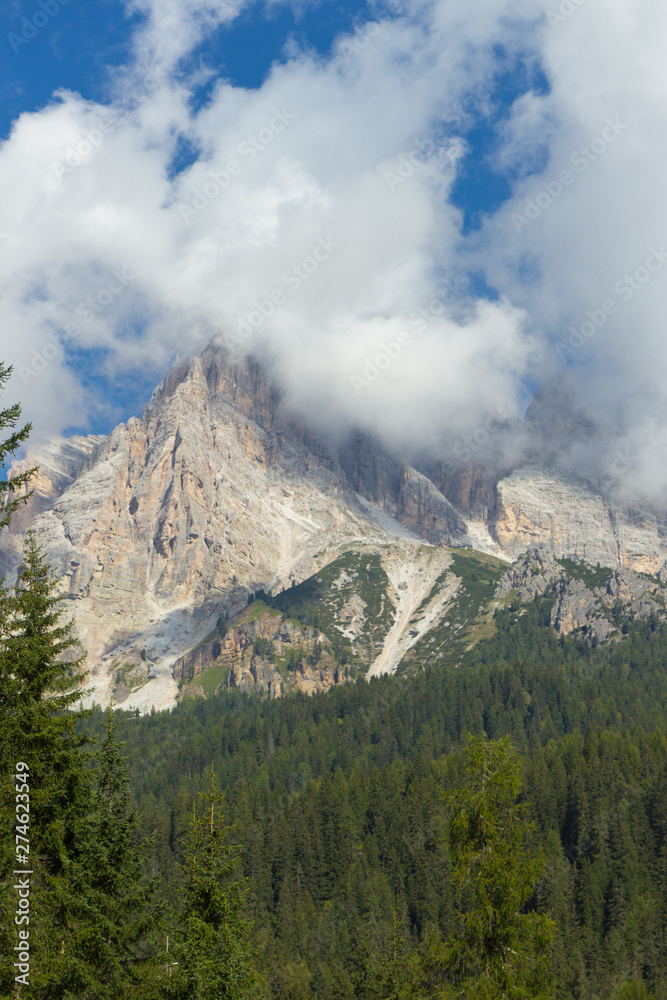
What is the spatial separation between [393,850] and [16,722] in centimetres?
13894

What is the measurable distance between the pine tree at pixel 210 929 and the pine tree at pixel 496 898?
699 centimetres

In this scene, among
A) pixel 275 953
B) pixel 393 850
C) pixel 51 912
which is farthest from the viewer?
pixel 393 850

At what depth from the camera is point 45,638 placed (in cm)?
2364

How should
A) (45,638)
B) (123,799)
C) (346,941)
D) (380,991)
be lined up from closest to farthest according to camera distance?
(45,638) < (123,799) < (380,991) < (346,941)

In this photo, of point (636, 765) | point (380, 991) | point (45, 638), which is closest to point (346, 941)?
point (636, 765)

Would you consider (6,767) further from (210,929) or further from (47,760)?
(210,929)

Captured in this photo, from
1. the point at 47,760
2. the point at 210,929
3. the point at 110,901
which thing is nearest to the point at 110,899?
the point at 110,901

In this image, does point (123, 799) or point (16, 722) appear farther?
point (123, 799)

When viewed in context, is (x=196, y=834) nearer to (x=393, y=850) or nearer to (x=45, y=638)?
(x=45, y=638)

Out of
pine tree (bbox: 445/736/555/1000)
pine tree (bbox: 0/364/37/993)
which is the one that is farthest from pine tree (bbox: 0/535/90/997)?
pine tree (bbox: 445/736/555/1000)

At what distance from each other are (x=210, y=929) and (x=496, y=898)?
903 centimetres

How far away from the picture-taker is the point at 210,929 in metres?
25.4

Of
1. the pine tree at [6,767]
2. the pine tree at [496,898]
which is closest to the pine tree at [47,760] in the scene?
the pine tree at [6,767]

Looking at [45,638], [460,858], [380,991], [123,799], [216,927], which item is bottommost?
[380,991]
